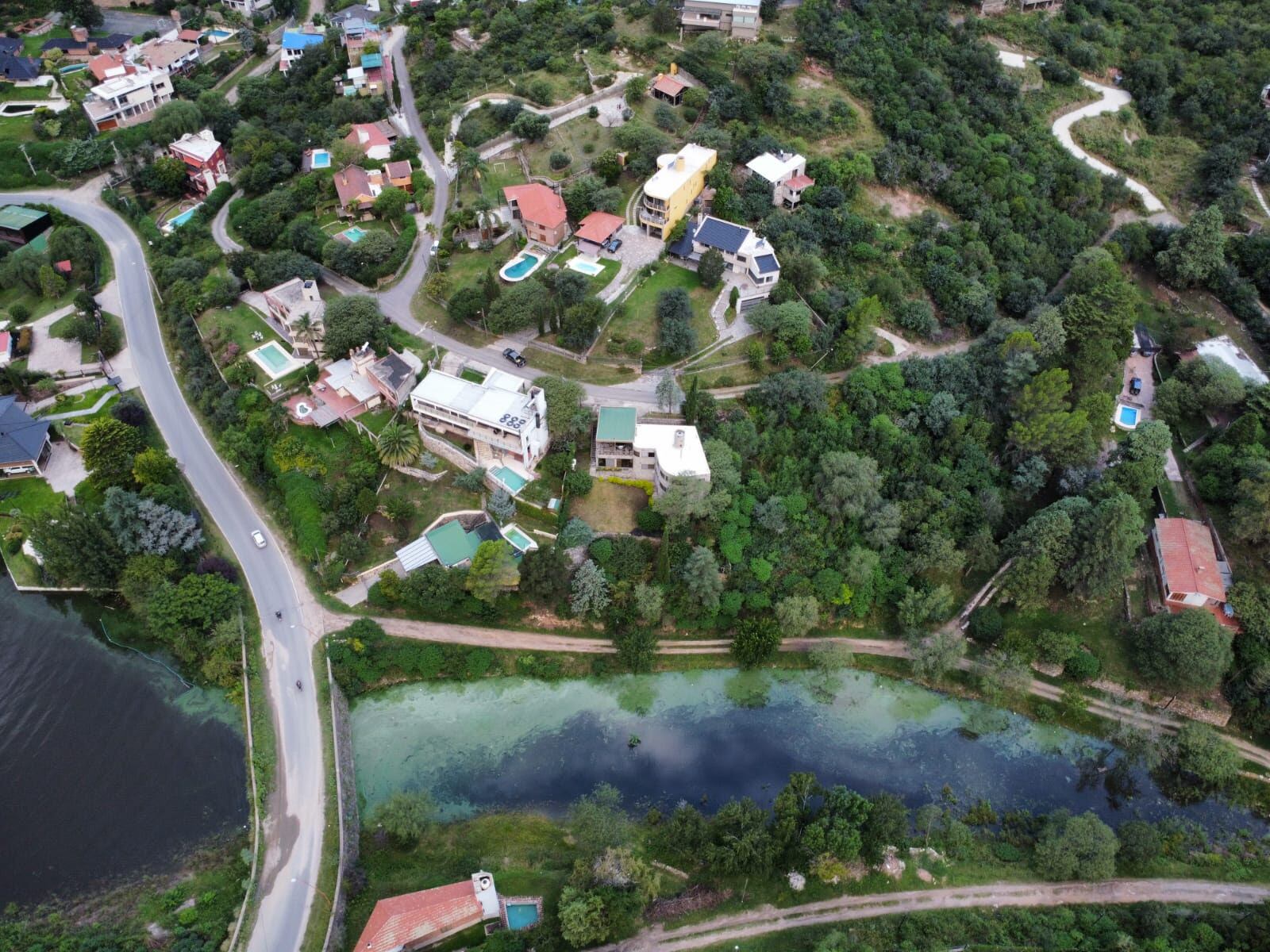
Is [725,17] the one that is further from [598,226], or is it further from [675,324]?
[675,324]

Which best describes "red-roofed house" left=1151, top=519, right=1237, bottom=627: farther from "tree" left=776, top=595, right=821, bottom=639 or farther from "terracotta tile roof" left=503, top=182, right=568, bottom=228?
"terracotta tile roof" left=503, top=182, right=568, bottom=228

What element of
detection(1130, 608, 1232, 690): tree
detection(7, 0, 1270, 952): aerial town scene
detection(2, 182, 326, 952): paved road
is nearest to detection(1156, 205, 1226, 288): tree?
detection(7, 0, 1270, 952): aerial town scene

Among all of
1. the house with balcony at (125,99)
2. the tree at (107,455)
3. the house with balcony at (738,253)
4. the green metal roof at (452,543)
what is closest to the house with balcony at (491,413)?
the green metal roof at (452,543)

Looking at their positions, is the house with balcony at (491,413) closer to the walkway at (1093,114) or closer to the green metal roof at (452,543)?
the green metal roof at (452,543)

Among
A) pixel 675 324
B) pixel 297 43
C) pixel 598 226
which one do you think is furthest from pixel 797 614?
pixel 297 43

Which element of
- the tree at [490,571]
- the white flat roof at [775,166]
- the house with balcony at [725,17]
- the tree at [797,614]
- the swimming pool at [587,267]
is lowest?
the tree at [797,614]

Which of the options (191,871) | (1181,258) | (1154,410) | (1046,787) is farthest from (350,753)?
(1181,258)
